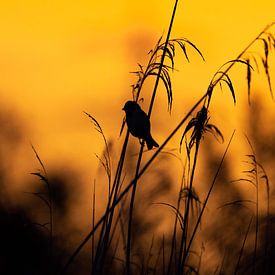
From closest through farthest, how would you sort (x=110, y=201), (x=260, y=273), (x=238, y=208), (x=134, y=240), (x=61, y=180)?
(x=110, y=201) → (x=260, y=273) → (x=134, y=240) → (x=238, y=208) → (x=61, y=180)

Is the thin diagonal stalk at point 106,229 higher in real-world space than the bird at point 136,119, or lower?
lower

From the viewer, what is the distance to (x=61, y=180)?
4383 millimetres

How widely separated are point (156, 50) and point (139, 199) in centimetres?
127

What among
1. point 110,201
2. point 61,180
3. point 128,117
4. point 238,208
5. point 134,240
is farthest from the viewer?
point 61,180

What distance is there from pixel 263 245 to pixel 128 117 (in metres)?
1.10

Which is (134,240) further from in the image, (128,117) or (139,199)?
(128,117)

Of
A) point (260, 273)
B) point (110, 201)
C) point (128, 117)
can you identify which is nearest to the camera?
point (110, 201)

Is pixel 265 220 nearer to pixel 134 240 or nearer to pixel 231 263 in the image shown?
pixel 231 263

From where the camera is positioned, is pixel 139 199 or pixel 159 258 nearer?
pixel 159 258

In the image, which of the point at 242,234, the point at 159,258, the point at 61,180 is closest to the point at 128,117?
the point at 159,258

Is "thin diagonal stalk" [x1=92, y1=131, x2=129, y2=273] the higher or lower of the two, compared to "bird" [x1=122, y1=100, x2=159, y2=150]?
A: lower

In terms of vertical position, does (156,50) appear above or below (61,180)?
below

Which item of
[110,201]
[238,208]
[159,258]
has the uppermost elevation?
[238,208]

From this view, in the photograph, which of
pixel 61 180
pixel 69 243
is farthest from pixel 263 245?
pixel 61 180
